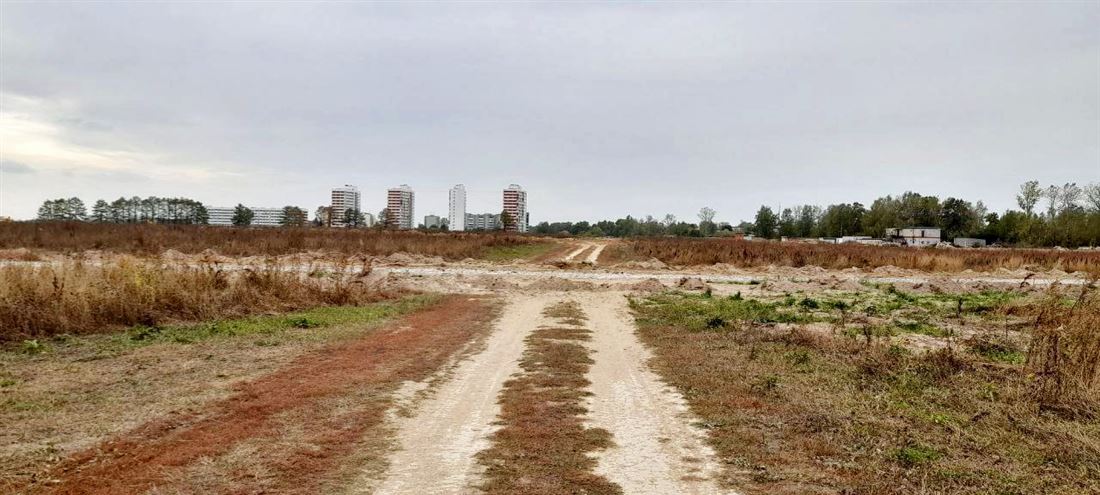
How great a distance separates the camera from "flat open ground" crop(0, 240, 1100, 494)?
16.6 ft

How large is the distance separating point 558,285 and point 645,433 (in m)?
18.8

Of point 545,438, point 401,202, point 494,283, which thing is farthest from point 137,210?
point 545,438

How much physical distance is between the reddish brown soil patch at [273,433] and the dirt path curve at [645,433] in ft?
7.38

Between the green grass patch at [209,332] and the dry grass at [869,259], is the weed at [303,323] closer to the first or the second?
the green grass patch at [209,332]

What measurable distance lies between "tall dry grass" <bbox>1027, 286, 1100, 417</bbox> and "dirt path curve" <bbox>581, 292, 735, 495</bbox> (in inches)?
168

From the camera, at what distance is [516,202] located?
570ft

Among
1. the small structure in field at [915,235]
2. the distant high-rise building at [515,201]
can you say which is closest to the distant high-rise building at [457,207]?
the distant high-rise building at [515,201]

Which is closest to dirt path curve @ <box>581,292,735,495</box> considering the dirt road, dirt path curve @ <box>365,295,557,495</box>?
the dirt road

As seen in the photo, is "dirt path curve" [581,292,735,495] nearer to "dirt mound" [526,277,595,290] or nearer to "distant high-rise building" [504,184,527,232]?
"dirt mound" [526,277,595,290]

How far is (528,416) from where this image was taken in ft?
22.7

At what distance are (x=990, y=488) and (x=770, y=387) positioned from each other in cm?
350

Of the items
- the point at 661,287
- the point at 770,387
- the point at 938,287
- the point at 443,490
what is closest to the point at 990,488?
the point at 770,387

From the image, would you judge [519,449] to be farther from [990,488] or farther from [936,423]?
[936,423]

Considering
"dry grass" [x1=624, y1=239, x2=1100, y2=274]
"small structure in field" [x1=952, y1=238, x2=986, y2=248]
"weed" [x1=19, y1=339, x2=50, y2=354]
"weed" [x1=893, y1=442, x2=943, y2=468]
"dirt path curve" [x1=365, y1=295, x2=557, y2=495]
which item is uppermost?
"small structure in field" [x1=952, y1=238, x2=986, y2=248]
